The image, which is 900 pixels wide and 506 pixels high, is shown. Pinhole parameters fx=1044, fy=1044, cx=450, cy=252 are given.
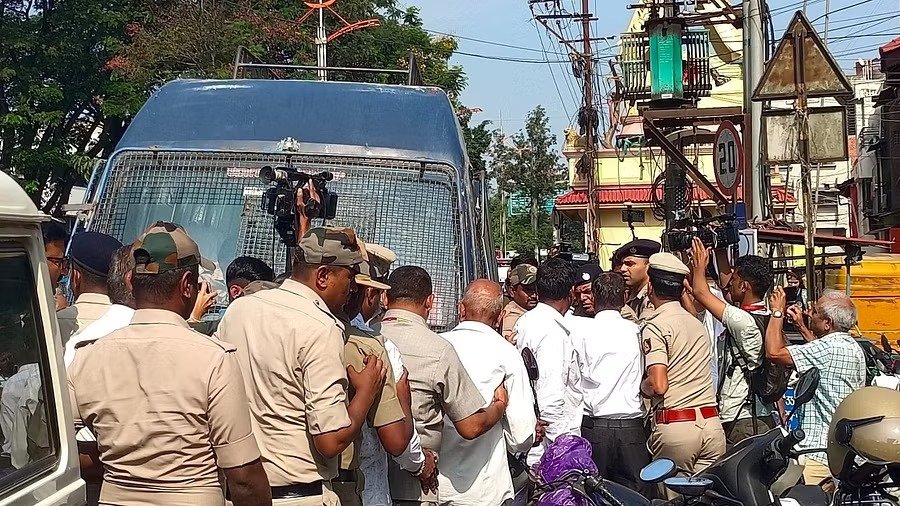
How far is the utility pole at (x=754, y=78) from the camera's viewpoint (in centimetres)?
1106

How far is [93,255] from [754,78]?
8.65m

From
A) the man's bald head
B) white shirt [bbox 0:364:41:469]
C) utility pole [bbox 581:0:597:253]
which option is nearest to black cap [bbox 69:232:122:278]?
white shirt [bbox 0:364:41:469]

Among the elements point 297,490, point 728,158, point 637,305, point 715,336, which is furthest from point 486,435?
point 728,158

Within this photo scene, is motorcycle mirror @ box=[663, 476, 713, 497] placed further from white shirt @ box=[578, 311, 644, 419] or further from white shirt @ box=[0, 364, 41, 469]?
white shirt @ box=[578, 311, 644, 419]

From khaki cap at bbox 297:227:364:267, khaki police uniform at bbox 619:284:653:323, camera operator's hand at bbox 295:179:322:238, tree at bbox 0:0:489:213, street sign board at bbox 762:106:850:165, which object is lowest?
khaki police uniform at bbox 619:284:653:323

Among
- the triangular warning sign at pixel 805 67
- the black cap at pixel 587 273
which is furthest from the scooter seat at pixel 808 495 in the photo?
the triangular warning sign at pixel 805 67

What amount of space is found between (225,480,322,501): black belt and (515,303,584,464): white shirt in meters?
2.42

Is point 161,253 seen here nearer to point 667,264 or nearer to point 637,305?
point 667,264

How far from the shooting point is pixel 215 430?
3105 mm

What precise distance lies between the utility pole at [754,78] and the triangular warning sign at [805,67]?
3351 mm

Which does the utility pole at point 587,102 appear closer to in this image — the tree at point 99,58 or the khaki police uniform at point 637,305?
the tree at point 99,58

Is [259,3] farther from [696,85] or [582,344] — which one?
[582,344]

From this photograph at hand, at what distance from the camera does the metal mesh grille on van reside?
249 inches

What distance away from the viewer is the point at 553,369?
5926mm
